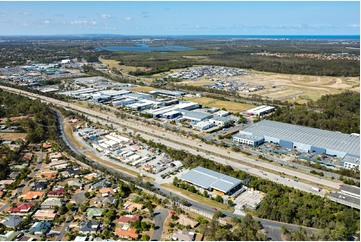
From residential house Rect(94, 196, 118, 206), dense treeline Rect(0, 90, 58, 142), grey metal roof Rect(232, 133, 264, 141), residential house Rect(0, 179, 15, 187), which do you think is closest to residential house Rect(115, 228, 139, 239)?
residential house Rect(94, 196, 118, 206)

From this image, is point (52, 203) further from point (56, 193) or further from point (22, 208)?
point (22, 208)

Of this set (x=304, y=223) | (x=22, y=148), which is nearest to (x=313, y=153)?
(x=304, y=223)

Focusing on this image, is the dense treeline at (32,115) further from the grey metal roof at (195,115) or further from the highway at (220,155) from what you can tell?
the grey metal roof at (195,115)

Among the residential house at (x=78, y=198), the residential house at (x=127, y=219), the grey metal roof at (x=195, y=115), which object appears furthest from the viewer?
the grey metal roof at (x=195, y=115)

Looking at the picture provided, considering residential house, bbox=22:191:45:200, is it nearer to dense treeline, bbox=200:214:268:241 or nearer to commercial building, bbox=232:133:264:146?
dense treeline, bbox=200:214:268:241

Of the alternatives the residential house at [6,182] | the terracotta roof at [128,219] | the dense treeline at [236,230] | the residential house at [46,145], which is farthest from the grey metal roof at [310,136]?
the residential house at [6,182]
